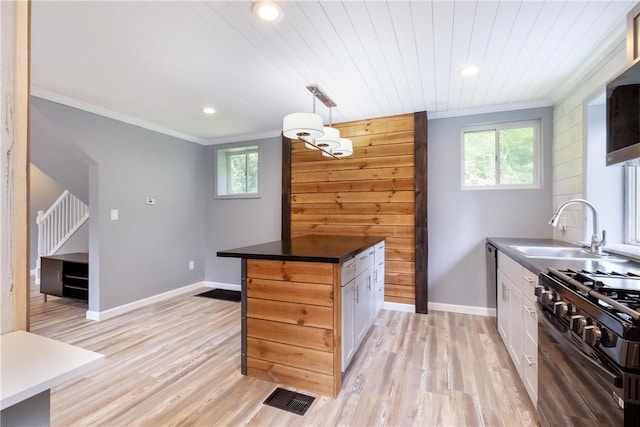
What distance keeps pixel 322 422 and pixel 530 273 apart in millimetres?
1509

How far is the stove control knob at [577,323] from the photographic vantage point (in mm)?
1050

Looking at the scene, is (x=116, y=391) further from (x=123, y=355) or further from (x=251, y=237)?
(x=251, y=237)

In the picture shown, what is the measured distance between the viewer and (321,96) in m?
2.97

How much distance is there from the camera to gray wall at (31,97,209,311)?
3.25 metres

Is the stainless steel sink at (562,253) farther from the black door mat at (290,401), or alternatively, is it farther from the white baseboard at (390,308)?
the black door mat at (290,401)

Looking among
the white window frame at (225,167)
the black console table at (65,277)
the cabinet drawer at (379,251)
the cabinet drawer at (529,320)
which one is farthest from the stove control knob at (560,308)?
the black console table at (65,277)

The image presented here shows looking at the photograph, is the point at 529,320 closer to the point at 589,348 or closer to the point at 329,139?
the point at 589,348

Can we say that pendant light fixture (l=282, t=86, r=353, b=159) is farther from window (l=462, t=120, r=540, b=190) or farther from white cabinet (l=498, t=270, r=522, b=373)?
white cabinet (l=498, t=270, r=522, b=373)

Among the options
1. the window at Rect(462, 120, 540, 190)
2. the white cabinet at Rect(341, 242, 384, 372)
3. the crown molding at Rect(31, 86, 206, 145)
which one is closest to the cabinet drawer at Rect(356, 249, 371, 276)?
the white cabinet at Rect(341, 242, 384, 372)

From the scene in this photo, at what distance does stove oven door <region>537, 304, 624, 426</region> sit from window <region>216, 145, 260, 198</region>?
3.86 meters

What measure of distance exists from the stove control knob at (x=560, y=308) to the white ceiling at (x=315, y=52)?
1656 mm

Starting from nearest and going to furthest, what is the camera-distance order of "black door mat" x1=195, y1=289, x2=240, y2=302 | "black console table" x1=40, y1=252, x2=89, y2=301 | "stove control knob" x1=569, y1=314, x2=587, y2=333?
1. "stove control knob" x1=569, y1=314, x2=587, y2=333
2. "black console table" x1=40, y1=252, x2=89, y2=301
3. "black door mat" x1=195, y1=289, x2=240, y2=302

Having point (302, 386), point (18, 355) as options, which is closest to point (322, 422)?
point (302, 386)

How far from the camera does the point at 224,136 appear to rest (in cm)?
463
